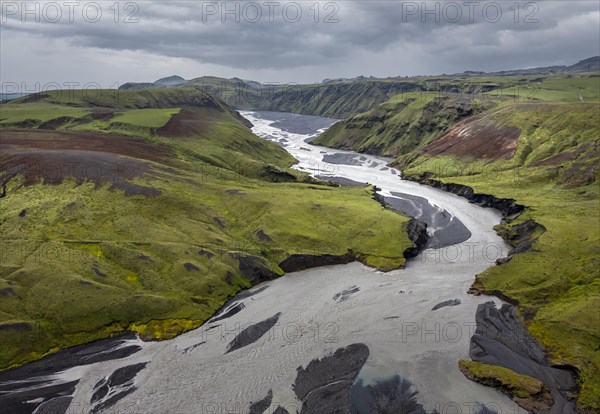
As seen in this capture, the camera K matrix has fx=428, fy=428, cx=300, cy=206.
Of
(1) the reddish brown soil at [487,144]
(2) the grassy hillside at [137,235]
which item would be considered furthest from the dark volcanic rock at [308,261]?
(1) the reddish brown soil at [487,144]

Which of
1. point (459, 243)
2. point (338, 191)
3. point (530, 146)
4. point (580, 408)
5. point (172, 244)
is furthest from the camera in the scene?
point (530, 146)

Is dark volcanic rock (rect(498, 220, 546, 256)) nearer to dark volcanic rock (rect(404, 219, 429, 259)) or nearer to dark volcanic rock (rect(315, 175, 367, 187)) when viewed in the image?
dark volcanic rock (rect(404, 219, 429, 259))

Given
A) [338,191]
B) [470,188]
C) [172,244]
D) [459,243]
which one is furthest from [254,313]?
[470,188]

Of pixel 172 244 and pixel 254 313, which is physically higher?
pixel 172 244

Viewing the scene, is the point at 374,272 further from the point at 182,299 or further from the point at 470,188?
the point at 470,188

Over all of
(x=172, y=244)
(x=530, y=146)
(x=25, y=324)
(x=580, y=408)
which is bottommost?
(x=580, y=408)

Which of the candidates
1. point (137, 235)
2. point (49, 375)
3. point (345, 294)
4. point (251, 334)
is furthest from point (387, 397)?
point (137, 235)

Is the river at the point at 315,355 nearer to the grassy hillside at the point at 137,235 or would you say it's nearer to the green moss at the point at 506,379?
the green moss at the point at 506,379
